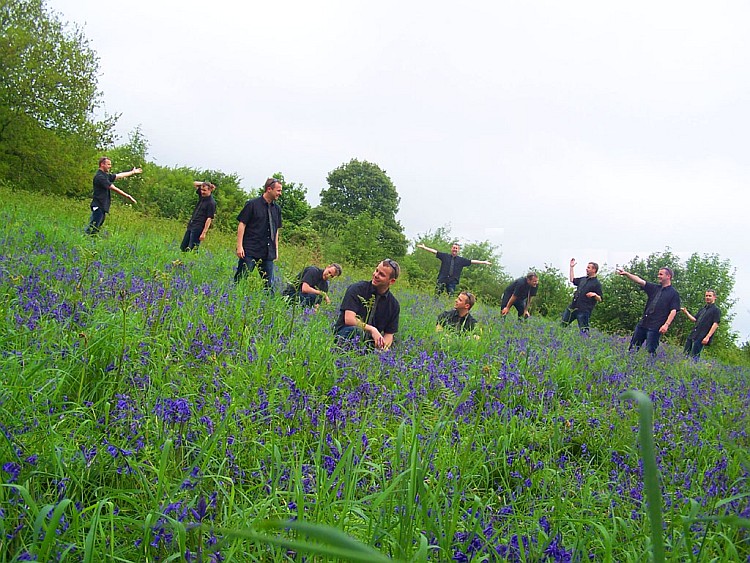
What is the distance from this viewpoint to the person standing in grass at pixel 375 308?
18.5 feet

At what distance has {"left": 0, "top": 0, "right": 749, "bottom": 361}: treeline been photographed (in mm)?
18688

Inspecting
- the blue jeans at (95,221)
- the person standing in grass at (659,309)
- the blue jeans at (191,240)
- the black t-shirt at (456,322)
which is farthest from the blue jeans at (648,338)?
the blue jeans at (95,221)

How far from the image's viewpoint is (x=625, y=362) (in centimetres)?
752

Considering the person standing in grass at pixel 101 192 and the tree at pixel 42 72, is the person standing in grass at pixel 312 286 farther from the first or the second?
the tree at pixel 42 72

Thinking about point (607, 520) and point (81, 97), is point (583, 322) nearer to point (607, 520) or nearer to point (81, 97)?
point (607, 520)

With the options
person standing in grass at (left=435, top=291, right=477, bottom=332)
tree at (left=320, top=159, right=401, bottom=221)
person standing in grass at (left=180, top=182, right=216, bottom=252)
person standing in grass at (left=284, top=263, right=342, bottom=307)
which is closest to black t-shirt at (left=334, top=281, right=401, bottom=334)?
person standing in grass at (left=284, top=263, right=342, bottom=307)

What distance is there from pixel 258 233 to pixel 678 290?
22.7m

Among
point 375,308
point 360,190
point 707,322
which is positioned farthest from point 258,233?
point 360,190

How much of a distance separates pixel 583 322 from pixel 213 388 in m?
9.89

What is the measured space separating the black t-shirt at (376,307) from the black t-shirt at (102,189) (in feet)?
20.1

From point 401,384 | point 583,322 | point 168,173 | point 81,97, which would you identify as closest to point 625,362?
point 583,322

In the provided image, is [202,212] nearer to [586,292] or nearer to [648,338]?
[586,292]

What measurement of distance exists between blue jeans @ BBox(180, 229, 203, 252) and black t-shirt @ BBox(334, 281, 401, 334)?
472 cm

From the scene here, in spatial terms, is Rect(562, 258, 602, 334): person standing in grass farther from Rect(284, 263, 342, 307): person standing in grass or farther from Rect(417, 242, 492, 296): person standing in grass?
Rect(284, 263, 342, 307): person standing in grass
